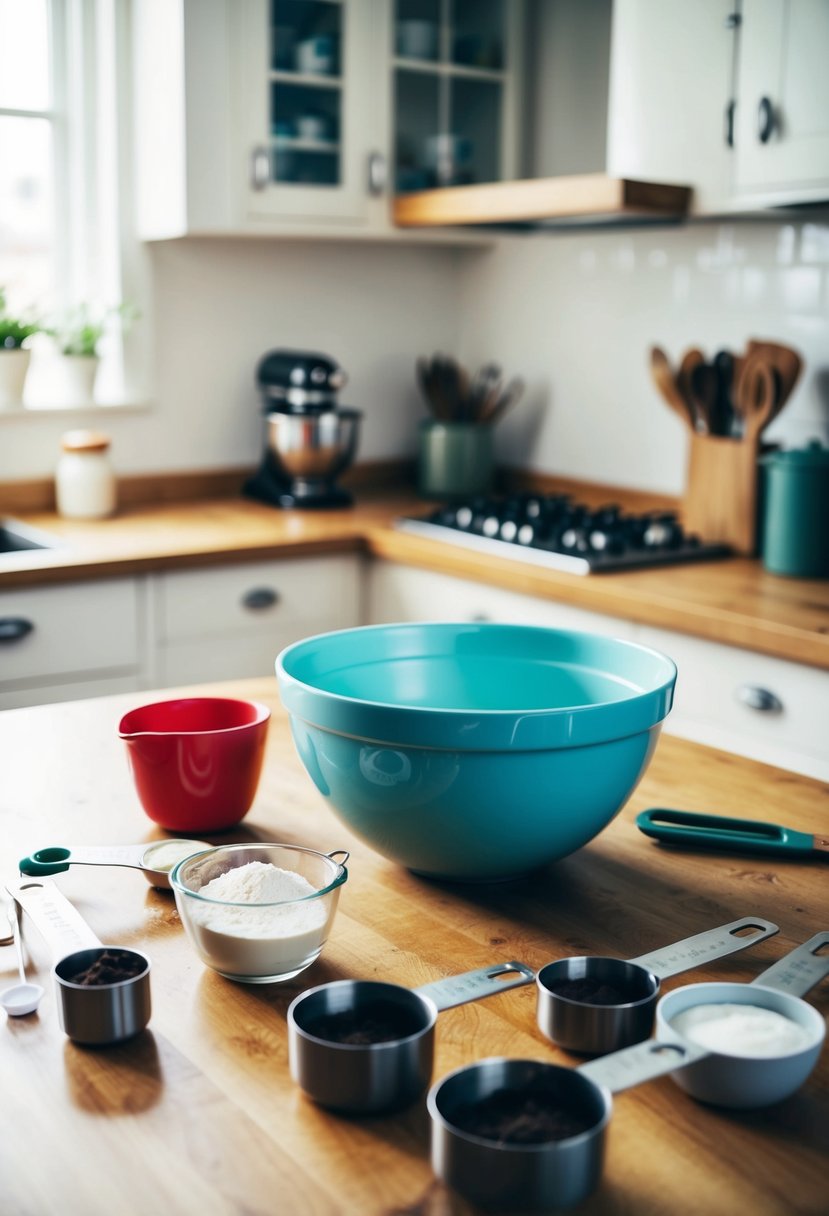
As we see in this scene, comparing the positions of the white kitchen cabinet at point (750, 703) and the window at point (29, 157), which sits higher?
the window at point (29, 157)

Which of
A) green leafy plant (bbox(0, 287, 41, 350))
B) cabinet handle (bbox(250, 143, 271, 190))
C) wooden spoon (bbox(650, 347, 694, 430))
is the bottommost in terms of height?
wooden spoon (bbox(650, 347, 694, 430))

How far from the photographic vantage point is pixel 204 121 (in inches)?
115

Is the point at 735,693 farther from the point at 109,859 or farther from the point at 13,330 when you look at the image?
the point at 13,330

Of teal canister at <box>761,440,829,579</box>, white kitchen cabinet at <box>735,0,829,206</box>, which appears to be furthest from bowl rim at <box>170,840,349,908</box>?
white kitchen cabinet at <box>735,0,829,206</box>

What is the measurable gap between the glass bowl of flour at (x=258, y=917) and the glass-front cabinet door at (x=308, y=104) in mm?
2320

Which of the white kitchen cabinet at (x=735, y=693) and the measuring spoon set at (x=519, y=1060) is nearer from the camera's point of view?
the measuring spoon set at (x=519, y=1060)

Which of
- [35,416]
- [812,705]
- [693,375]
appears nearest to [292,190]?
[35,416]

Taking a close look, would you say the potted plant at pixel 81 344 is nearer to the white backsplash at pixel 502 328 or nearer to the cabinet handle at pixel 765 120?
the white backsplash at pixel 502 328

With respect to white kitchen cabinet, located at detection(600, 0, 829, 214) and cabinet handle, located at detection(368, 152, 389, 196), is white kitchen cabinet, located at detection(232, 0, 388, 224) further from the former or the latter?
white kitchen cabinet, located at detection(600, 0, 829, 214)

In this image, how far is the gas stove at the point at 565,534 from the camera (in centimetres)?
258

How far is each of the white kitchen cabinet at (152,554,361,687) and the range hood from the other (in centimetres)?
83

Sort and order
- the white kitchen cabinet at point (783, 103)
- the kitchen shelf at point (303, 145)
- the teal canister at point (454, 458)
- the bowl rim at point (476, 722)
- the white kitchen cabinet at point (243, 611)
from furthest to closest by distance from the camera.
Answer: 1. the teal canister at point (454, 458)
2. the kitchen shelf at point (303, 145)
3. the white kitchen cabinet at point (243, 611)
4. the white kitchen cabinet at point (783, 103)
5. the bowl rim at point (476, 722)

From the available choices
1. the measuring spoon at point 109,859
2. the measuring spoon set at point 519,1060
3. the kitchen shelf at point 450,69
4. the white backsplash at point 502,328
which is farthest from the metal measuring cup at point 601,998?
the kitchen shelf at point 450,69

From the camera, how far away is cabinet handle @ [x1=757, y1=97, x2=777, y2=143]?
2.40 metres
